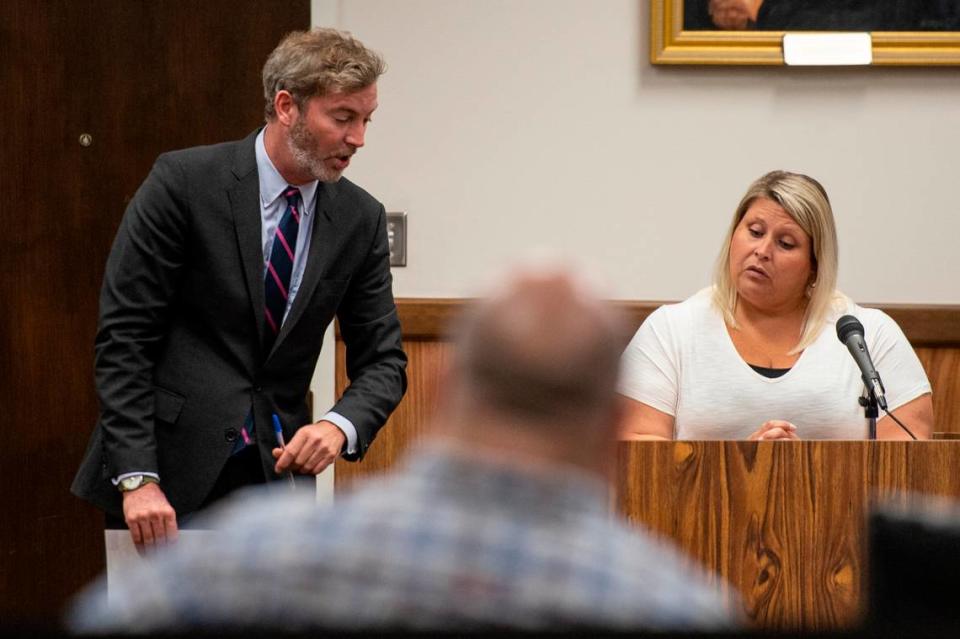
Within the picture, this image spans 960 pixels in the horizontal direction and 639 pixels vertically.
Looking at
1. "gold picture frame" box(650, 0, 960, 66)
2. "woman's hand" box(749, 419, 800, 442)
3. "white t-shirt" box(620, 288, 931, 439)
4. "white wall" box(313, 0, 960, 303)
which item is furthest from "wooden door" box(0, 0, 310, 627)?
"woman's hand" box(749, 419, 800, 442)

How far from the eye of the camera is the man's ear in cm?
306

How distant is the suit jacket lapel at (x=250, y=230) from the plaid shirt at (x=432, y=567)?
185 centimetres

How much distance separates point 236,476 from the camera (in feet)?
9.83

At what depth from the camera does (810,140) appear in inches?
182

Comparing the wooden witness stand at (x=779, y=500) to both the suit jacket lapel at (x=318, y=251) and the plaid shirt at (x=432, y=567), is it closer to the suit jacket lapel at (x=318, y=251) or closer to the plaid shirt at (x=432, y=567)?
the suit jacket lapel at (x=318, y=251)

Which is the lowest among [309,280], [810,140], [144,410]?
[144,410]

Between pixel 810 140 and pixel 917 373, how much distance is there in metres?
1.19

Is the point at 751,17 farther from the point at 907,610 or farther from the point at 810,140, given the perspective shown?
the point at 907,610

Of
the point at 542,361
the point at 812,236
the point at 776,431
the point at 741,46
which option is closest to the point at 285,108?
the point at 776,431

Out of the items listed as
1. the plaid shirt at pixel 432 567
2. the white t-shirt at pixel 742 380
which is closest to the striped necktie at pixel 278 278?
the white t-shirt at pixel 742 380

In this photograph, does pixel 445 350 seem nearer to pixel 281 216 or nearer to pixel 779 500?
pixel 281 216

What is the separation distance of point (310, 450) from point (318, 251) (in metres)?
0.45

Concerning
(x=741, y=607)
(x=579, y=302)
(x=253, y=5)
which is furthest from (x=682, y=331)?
(x=579, y=302)

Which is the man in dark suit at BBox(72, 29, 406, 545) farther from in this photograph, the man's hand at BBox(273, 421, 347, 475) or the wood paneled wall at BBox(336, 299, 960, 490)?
the wood paneled wall at BBox(336, 299, 960, 490)
